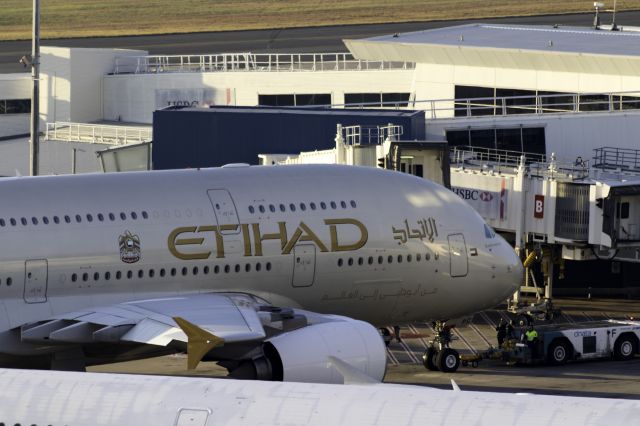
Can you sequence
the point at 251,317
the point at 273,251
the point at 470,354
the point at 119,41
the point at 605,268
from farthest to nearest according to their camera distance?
the point at 119,41 → the point at 605,268 → the point at 470,354 → the point at 273,251 → the point at 251,317

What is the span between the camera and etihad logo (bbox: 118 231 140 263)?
35.6 meters

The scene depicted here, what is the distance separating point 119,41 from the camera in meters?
121

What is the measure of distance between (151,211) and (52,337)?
377 cm

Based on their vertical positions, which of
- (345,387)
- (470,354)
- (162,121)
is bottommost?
(470,354)

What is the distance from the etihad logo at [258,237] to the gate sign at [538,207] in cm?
1650

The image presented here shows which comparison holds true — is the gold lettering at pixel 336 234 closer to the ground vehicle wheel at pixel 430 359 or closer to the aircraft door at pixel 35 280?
the ground vehicle wheel at pixel 430 359

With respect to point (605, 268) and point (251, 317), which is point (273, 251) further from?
point (605, 268)

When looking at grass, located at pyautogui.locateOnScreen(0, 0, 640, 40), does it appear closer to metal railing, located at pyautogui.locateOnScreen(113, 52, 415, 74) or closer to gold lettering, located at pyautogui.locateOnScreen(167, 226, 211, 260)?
metal railing, located at pyautogui.locateOnScreen(113, 52, 415, 74)

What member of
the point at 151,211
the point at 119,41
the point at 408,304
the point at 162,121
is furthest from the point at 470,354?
the point at 119,41

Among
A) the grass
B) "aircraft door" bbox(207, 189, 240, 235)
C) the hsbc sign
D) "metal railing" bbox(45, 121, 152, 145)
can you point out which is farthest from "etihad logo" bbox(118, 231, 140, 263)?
the grass

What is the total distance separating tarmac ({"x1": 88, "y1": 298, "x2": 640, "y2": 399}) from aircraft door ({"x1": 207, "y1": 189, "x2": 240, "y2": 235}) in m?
7.33

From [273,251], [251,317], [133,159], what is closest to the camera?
[251,317]

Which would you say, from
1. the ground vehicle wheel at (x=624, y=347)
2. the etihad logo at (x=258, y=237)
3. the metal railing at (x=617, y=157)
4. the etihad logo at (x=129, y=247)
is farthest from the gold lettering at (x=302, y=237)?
the metal railing at (x=617, y=157)

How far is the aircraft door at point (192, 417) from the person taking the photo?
834 inches
